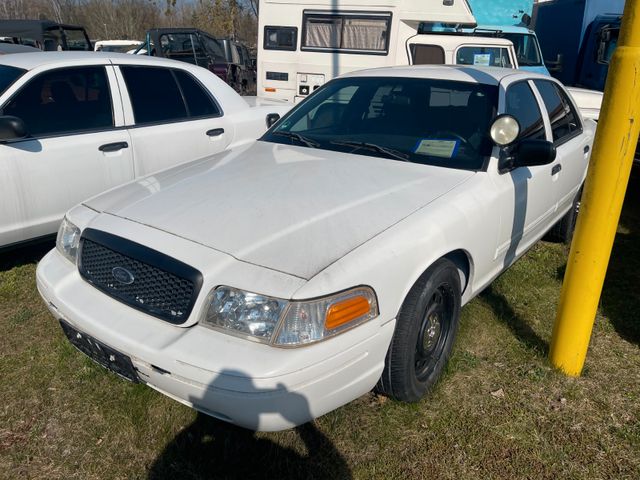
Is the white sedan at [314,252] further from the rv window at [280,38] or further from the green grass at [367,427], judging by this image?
the rv window at [280,38]

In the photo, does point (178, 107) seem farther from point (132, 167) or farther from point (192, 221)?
point (192, 221)

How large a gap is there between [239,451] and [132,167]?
9.12ft

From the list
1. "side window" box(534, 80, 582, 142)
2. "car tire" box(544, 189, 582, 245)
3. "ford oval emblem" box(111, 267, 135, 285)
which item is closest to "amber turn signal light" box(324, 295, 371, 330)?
"ford oval emblem" box(111, 267, 135, 285)

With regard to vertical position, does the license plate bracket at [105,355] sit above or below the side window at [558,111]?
below

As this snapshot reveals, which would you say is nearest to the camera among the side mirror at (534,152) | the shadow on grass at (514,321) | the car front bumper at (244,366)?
the car front bumper at (244,366)

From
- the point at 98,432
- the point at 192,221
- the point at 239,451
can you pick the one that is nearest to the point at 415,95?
the point at 192,221

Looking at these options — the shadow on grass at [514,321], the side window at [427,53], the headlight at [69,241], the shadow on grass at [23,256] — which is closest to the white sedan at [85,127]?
the shadow on grass at [23,256]

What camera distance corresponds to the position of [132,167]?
454 cm

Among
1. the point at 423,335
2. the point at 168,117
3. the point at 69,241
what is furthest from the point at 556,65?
the point at 69,241

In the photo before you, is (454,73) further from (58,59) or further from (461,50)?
(461,50)

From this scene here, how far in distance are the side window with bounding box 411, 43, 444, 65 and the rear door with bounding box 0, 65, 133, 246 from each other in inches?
228

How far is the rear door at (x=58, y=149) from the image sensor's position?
3.90m

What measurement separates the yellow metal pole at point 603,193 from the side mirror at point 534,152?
35 centimetres

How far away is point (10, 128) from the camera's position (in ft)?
12.0
